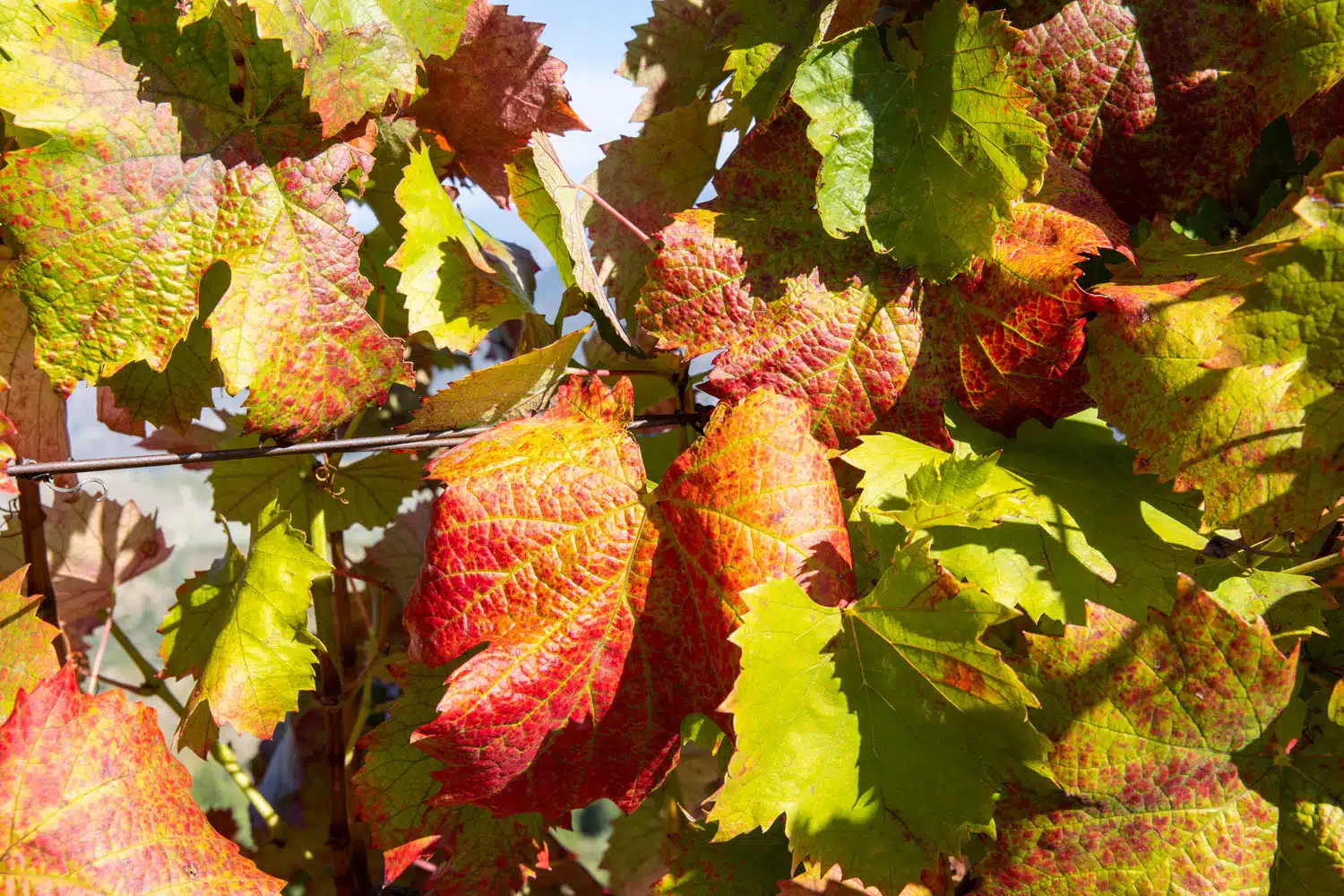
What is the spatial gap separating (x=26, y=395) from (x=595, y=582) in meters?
0.63

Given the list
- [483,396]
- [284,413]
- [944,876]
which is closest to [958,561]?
[944,876]

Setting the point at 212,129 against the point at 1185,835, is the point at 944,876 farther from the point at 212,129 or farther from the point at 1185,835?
the point at 212,129

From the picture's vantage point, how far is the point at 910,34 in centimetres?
76

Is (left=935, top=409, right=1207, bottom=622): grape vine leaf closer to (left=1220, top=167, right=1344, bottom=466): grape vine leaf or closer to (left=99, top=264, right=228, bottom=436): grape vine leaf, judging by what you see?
(left=1220, top=167, right=1344, bottom=466): grape vine leaf

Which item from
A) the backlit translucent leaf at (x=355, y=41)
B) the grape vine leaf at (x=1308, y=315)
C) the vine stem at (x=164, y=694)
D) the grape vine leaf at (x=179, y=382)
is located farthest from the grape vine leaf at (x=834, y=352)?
the vine stem at (x=164, y=694)

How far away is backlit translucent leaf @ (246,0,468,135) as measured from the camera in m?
0.68

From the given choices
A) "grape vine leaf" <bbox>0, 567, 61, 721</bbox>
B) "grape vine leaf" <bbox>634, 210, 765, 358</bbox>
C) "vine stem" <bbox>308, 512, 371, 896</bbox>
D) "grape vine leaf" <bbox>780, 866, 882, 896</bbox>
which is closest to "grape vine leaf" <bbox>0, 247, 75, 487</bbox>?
"grape vine leaf" <bbox>0, 567, 61, 721</bbox>

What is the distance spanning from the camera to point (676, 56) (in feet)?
3.14

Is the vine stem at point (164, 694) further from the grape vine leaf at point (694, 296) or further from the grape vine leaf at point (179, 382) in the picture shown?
the grape vine leaf at point (694, 296)

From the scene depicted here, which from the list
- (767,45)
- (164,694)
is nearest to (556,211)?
(767,45)

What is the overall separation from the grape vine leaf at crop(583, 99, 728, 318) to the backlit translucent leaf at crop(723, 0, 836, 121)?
16 centimetres

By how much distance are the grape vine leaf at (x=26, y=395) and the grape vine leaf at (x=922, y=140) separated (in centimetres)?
75

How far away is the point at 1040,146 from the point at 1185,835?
1.68ft

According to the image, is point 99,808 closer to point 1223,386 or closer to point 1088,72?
point 1223,386
